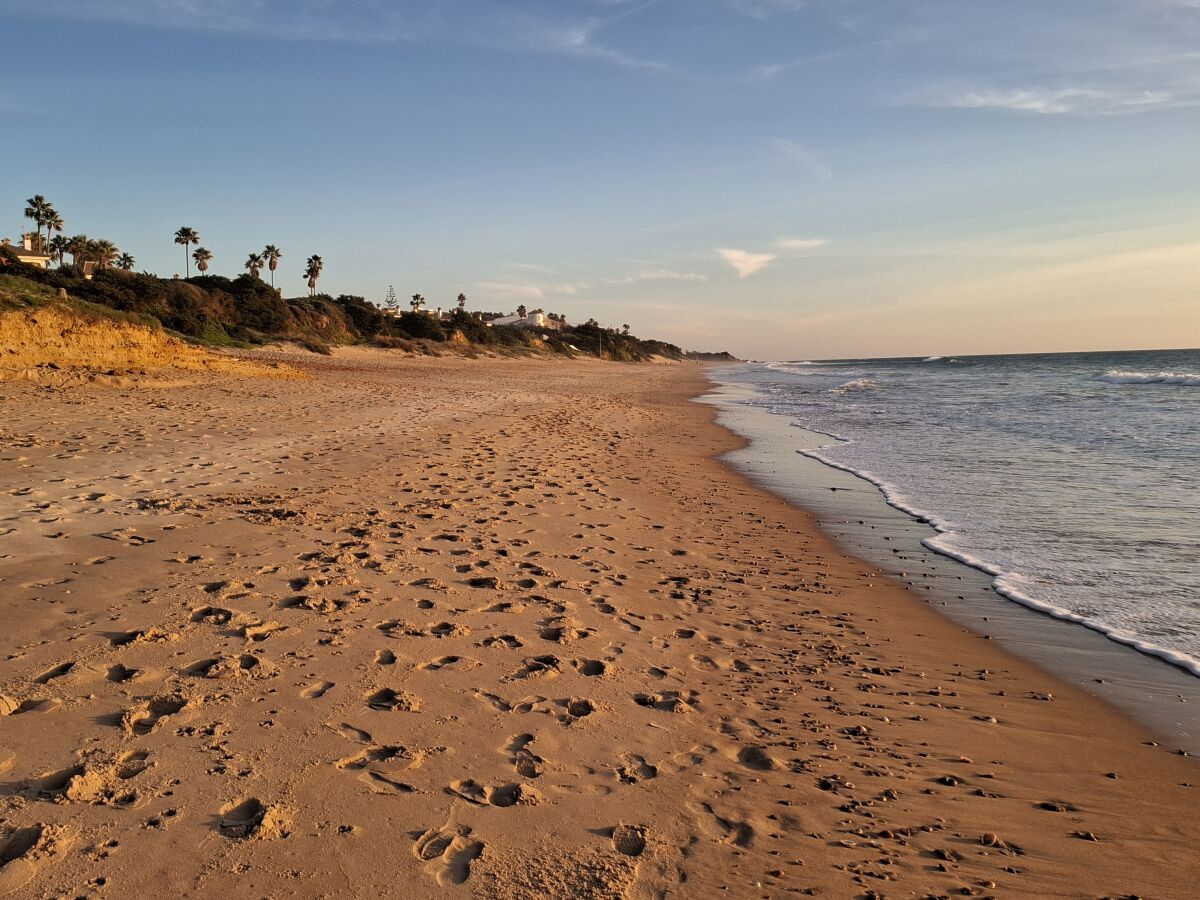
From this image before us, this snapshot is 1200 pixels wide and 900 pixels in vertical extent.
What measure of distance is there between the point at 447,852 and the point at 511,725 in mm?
955

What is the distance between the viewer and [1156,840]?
121 inches

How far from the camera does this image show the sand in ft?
8.75

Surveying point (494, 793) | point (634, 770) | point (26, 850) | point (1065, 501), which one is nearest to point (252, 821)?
point (26, 850)

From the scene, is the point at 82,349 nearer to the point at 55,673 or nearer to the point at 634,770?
the point at 55,673

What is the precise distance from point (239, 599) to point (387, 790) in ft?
8.43

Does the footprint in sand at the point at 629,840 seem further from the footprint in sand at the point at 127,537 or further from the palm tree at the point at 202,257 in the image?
the palm tree at the point at 202,257

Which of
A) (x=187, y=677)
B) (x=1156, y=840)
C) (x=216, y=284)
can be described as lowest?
(x=1156, y=840)

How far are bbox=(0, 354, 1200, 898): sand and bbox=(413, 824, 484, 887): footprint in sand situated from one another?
11 mm

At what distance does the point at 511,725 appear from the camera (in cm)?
360

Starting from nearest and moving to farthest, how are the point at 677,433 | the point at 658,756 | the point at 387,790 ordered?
the point at 387,790 → the point at 658,756 → the point at 677,433

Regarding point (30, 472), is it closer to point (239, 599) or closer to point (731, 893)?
point (239, 599)

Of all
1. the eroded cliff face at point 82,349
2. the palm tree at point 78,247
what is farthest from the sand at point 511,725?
the palm tree at point 78,247

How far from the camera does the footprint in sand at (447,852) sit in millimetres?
2551

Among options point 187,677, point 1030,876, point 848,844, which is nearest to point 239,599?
point 187,677
